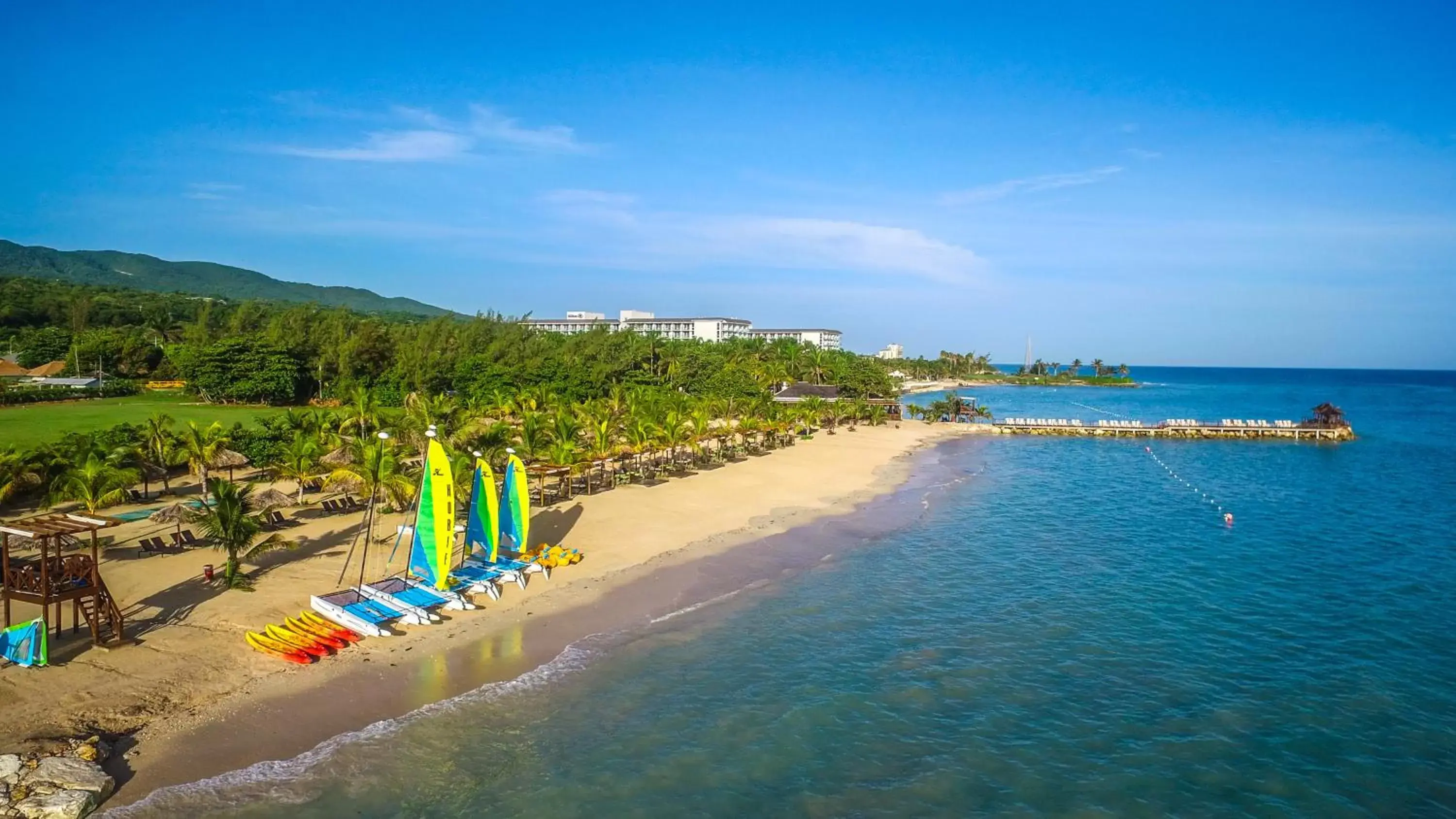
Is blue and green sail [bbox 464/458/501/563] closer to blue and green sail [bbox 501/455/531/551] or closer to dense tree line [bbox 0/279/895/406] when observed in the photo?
blue and green sail [bbox 501/455/531/551]

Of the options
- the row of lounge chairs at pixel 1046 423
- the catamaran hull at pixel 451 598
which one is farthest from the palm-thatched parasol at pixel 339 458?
the row of lounge chairs at pixel 1046 423

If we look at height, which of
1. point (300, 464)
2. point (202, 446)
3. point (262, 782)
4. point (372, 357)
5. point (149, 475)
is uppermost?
point (372, 357)

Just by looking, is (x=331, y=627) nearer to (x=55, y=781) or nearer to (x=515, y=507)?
(x=55, y=781)

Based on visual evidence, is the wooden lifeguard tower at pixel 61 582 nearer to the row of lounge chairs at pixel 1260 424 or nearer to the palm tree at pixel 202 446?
the palm tree at pixel 202 446

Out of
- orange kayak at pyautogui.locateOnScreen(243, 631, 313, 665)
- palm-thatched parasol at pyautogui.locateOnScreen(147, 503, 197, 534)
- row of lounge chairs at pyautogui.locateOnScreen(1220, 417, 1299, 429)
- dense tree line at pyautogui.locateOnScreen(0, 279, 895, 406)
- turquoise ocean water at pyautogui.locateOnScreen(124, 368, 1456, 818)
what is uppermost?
dense tree line at pyautogui.locateOnScreen(0, 279, 895, 406)

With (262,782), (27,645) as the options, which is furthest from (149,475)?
(262,782)

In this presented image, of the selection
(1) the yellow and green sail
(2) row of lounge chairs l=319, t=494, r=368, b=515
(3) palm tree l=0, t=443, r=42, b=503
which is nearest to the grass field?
(3) palm tree l=0, t=443, r=42, b=503
